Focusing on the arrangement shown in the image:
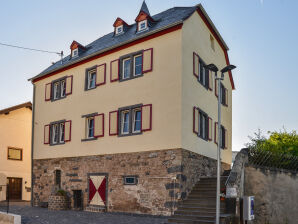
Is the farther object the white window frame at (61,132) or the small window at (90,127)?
the white window frame at (61,132)

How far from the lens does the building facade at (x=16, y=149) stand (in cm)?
2859

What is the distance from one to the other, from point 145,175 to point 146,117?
252 centimetres

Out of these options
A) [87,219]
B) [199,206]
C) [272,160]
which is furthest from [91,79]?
[272,160]

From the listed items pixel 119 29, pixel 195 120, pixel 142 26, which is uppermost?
pixel 119 29

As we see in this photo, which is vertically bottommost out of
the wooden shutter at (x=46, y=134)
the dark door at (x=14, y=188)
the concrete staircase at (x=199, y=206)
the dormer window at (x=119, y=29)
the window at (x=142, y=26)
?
the dark door at (x=14, y=188)

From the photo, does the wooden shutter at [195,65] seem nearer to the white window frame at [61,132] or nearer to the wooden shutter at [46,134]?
the white window frame at [61,132]

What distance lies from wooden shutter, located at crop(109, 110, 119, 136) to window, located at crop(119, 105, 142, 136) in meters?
0.22

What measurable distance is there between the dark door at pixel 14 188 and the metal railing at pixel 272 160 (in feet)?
63.7

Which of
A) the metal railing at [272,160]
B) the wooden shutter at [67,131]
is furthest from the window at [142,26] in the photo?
the metal railing at [272,160]

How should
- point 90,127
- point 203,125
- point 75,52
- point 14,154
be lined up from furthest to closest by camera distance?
point 14,154, point 75,52, point 90,127, point 203,125

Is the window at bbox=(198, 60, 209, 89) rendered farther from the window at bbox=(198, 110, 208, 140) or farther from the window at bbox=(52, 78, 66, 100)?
the window at bbox=(52, 78, 66, 100)

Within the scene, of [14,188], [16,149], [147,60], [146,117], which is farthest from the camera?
[16,149]

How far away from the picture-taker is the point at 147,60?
57.0 feet

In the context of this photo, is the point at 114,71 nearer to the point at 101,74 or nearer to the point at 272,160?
the point at 101,74
